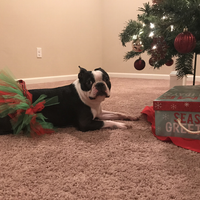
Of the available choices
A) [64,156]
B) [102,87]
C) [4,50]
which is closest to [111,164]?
[64,156]

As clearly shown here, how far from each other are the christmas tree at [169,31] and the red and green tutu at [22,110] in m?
0.61

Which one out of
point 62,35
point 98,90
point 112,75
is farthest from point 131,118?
point 112,75

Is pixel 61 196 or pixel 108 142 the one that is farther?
pixel 108 142

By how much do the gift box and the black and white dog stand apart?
181mm

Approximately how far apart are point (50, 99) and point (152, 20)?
660mm

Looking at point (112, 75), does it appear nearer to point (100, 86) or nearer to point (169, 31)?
point (169, 31)

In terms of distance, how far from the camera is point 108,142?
2.50 ft

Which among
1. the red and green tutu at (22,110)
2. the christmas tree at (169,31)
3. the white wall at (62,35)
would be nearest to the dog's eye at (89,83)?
the red and green tutu at (22,110)

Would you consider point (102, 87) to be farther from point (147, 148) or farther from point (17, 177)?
point (17, 177)

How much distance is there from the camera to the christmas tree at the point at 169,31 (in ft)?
2.77

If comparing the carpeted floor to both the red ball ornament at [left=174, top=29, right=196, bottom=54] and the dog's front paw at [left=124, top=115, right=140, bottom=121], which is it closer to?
the dog's front paw at [left=124, top=115, right=140, bottom=121]

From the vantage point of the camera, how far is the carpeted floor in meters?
0.48

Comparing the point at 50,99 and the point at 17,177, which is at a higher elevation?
the point at 50,99

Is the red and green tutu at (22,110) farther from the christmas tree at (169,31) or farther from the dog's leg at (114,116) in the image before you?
the christmas tree at (169,31)
